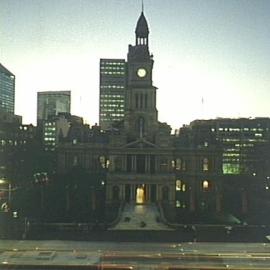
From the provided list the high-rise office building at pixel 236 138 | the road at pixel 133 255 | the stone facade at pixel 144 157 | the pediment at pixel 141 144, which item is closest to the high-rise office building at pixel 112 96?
the stone facade at pixel 144 157

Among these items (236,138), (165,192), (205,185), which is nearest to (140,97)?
(165,192)

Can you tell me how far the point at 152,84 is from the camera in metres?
20.6

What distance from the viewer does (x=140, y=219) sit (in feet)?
44.5

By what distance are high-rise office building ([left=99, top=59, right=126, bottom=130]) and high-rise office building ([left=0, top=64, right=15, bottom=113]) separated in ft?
24.9

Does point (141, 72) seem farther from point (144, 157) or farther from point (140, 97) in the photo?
point (144, 157)

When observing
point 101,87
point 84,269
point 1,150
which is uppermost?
point 101,87

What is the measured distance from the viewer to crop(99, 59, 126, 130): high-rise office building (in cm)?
2075

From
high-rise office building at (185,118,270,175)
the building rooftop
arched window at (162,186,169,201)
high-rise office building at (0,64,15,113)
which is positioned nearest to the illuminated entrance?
arched window at (162,186,169,201)

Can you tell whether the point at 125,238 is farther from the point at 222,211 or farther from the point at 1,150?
the point at 1,150

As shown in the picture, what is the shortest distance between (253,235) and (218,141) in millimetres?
10039

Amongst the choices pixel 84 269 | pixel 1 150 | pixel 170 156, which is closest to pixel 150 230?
pixel 84 269

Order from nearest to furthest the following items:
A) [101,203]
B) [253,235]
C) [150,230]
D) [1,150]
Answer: [253,235] < [150,230] < [1,150] < [101,203]

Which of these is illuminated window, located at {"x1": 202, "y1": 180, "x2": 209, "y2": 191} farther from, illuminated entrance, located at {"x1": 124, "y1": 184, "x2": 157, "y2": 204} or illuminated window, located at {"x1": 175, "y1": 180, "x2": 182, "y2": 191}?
illuminated entrance, located at {"x1": 124, "y1": 184, "x2": 157, "y2": 204}

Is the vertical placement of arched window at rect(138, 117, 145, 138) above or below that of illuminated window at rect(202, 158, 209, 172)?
above
